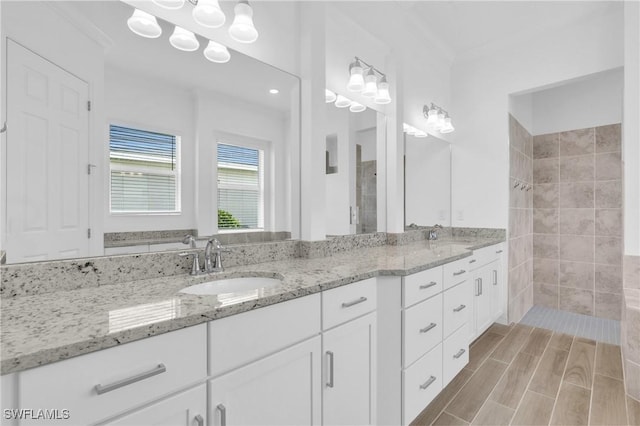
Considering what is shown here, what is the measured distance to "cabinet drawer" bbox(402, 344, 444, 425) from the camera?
1479 millimetres

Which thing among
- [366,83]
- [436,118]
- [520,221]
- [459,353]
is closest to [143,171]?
[366,83]

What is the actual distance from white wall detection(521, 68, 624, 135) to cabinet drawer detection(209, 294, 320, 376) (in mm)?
3682

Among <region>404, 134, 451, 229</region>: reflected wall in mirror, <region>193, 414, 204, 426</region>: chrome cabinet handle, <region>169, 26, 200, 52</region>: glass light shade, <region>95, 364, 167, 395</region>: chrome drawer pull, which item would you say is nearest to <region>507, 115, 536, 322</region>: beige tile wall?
<region>404, 134, 451, 229</region>: reflected wall in mirror

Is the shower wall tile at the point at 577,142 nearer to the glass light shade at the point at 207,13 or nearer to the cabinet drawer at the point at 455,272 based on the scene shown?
the cabinet drawer at the point at 455,272

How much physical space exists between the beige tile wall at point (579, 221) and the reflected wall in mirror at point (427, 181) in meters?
1.34

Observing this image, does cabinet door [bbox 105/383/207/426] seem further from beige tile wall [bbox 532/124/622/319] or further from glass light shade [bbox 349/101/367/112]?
beige tile wall [bbox 532/124/622/319]

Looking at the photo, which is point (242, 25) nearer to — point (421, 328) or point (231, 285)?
point (231, 285)

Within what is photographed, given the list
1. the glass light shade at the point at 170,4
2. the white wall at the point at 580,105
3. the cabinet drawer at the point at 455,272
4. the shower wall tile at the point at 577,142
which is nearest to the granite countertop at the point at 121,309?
the cabinet drawer at the point at 455,272

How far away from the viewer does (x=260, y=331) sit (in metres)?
0.97

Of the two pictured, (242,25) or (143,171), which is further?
(242,25)

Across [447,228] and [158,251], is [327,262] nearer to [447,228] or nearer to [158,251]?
[158,251]

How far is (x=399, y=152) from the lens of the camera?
8.55 ft

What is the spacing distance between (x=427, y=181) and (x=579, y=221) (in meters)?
1.94

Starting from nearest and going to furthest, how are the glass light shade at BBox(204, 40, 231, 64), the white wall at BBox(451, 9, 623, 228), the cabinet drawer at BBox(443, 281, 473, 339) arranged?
the glass light shade at BBox(204, 40, 231, 64)
the cabinet drawer at BBox(443, 281, 473, 339)
the white wall at BBox(451, 9, 623, 228)
